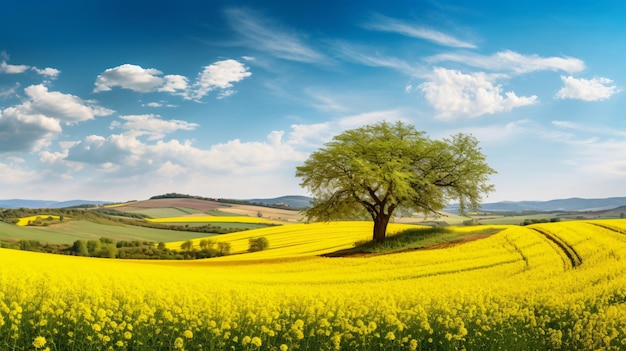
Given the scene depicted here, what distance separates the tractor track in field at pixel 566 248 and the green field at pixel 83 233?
3820 cm

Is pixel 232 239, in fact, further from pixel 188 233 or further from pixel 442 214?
pixel 442 214

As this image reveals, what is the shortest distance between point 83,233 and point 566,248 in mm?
46175

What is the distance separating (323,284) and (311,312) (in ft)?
34.4

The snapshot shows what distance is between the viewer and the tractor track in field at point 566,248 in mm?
24719

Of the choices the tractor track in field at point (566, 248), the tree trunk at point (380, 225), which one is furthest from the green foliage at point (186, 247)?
the tractor track in field at point (566, 248)

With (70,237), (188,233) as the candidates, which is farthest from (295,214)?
(70,237)

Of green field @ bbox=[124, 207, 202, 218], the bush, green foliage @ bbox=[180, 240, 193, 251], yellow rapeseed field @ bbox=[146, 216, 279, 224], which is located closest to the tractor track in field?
the bush

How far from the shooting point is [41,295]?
1225 centimetres

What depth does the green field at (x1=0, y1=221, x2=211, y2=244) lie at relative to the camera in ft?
156

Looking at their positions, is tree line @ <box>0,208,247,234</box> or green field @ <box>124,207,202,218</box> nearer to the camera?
tree line @ <box>0,208,247,234</box>

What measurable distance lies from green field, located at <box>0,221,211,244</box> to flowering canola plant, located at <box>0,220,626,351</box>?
110 feet

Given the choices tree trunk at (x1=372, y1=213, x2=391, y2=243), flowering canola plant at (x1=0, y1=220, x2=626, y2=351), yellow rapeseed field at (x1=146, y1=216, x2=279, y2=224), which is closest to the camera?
flowering canola plant at (x1=0, y1=220, x2=626, y2=351)

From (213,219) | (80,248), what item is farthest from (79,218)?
(213,219)

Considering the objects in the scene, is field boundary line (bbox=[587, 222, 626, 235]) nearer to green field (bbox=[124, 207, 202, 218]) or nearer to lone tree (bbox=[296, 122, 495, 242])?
lone tree (bbox=[296, 122, 495, 242])
